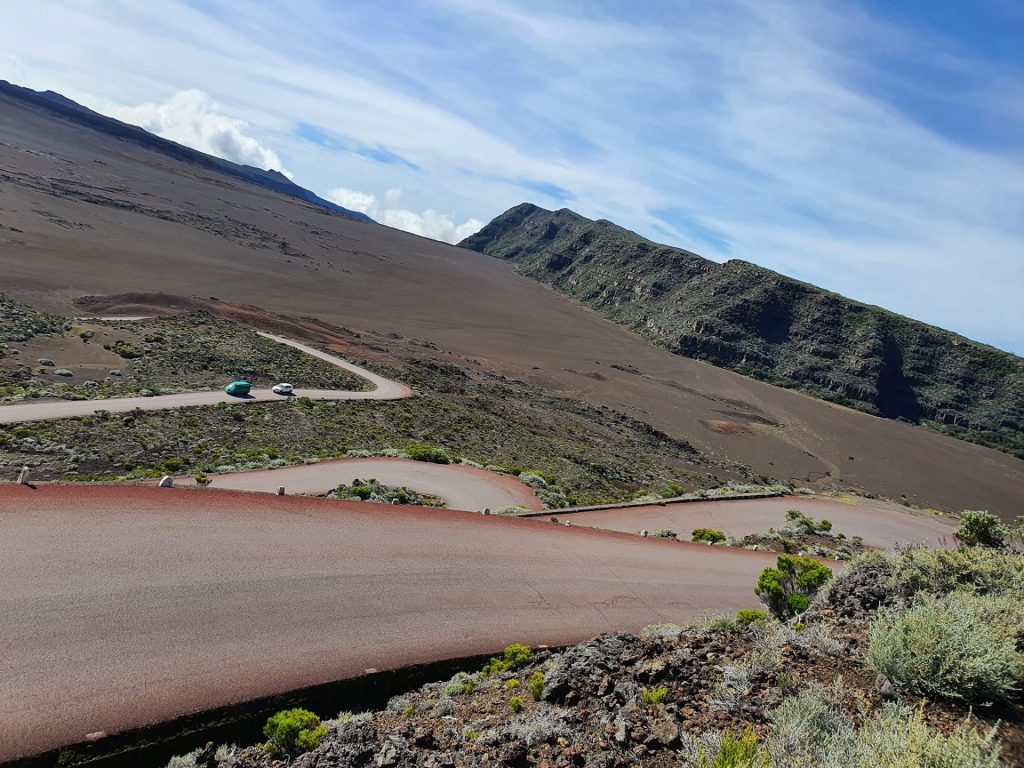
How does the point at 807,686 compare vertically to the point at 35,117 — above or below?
below

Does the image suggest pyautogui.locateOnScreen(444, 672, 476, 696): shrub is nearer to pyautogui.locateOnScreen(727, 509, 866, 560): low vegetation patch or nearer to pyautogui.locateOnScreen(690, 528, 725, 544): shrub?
pyautogui.locateOnScreen(690, 528, 725, 544): shrub

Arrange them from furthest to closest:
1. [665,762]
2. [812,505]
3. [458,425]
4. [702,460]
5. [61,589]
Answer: [702,460] → [458,425] → [812,505] → [61,589] → [665,762]

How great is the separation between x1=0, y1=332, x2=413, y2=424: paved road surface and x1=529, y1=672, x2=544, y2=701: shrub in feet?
67.2

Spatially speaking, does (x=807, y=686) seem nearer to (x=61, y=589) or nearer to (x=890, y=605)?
(x=890, y=605)

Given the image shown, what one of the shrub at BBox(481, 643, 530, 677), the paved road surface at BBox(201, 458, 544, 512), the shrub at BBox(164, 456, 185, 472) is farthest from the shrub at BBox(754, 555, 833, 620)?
the shrub at BBox(164, 456, 185, 472)

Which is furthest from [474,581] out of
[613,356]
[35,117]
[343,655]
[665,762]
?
[35,117]

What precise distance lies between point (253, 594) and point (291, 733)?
267 centimetres

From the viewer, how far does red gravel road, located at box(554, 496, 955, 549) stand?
56.3 ft

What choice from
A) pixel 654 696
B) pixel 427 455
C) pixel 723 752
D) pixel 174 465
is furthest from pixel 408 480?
pixel 723 752

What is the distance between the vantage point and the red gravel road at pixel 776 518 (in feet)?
56.3

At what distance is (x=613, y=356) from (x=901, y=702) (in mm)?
74248

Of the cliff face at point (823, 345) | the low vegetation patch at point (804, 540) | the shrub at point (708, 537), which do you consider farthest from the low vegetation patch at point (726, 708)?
the cliff face at point (823, 345)

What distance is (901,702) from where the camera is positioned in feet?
17.1

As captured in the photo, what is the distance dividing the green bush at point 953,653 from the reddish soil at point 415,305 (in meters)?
43.6
